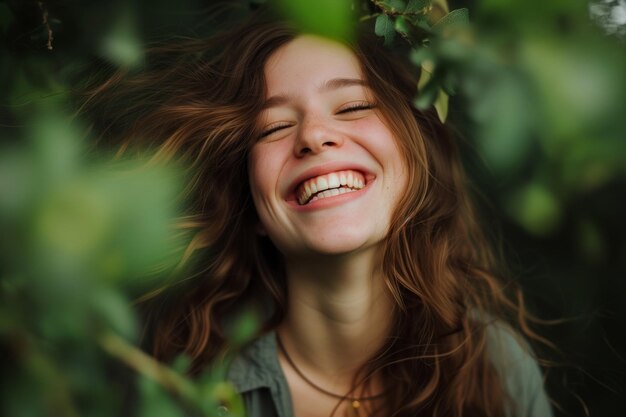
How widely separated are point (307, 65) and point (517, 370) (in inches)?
43.4

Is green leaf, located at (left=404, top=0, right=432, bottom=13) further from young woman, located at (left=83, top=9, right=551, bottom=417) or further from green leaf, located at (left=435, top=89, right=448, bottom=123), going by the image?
young woman, located at (left=83, top=9, right=551, bottom=417)

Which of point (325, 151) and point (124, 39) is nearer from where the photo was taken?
point (124, 39)

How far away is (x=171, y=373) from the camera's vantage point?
2.95 feet

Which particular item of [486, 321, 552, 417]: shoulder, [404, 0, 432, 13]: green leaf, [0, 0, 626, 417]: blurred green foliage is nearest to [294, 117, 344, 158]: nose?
[0, 0, 626, 417]: blurred green foliage

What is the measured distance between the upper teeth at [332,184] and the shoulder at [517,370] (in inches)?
26.3

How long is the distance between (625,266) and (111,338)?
4.19 ft

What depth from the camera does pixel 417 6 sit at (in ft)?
3.65

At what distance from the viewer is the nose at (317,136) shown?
1.45 m

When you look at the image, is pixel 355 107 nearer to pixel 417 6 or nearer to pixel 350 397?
pixel 417 6

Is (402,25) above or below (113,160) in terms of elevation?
above

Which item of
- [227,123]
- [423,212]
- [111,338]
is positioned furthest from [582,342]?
[111,338]

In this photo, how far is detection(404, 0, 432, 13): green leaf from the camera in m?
1.11

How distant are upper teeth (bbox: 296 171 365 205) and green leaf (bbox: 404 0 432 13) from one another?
1.55ft

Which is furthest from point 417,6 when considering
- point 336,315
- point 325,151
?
point 336,315
